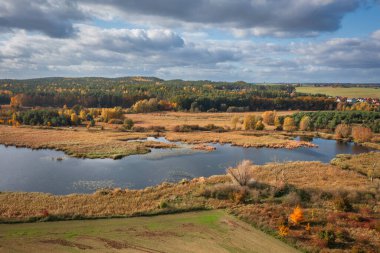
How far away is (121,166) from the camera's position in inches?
1850

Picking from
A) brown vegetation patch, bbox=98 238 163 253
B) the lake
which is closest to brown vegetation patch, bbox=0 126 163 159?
the lake

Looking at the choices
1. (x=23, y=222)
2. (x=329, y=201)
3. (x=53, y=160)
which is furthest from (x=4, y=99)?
(x=329, y=201)

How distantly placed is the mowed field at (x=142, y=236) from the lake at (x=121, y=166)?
36.4 ft

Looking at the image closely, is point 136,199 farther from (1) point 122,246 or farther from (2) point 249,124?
(2) point 249,124

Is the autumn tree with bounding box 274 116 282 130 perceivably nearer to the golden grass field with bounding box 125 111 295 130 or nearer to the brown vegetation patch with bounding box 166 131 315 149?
the brown vegetation patch with bounding box 166 131 315 149

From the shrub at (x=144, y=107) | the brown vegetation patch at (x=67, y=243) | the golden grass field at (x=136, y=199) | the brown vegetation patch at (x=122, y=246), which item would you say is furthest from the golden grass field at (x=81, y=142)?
the shrub at (x=144, y=107)

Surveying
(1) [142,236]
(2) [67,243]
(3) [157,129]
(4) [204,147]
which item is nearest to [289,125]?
(3) [157,129]

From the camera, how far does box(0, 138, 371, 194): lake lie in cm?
3788

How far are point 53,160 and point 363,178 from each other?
4299cm

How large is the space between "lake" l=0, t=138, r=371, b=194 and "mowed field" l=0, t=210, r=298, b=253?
11084mm

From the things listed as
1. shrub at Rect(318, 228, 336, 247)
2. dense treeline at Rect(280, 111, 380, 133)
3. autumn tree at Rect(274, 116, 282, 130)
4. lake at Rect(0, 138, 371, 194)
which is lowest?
lake at Rect(0, 138, 371, 194)

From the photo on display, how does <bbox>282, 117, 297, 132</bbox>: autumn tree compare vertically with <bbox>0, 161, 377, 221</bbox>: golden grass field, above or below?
above

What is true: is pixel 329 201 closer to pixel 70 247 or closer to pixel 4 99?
pixel 70 247

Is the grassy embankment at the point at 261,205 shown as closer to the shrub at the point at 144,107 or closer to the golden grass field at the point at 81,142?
the golden grass field at the point at 81,142
